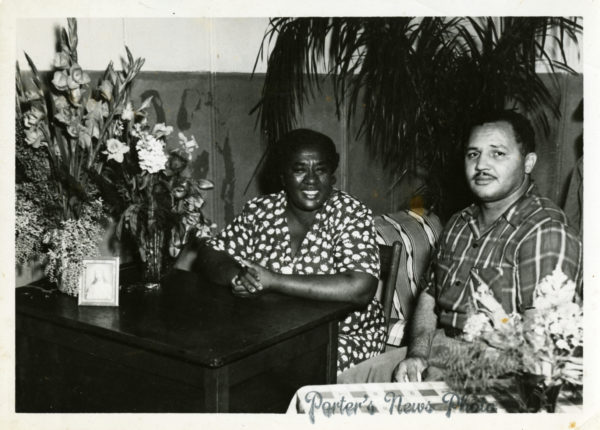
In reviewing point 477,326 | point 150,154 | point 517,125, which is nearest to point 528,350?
point 477,326

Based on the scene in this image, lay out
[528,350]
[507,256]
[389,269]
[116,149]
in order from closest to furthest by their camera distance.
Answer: [528,350]
[507,256]
[116,149]
[389,269]

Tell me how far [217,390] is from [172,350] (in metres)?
0.16

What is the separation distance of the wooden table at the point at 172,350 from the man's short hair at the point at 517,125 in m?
0.76

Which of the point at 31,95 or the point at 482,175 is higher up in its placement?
the point at 31,95

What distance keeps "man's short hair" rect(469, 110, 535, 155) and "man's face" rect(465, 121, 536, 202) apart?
0.01 m

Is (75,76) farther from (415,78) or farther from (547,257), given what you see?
(547,257)

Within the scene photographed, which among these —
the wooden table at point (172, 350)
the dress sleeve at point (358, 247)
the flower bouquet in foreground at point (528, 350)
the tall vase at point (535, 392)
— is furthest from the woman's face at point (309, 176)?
the tall vase at point (535, 392)

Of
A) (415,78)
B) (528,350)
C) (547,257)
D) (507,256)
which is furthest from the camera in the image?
(415,78)

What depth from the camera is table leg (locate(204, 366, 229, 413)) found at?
1532 millimetres

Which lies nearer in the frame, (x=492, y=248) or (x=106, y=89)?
(x=492, y=248)

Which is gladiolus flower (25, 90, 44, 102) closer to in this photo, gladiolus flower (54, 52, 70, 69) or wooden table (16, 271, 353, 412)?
gladiolus flower (54, 52, 70, 69)

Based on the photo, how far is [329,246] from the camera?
89.0 inches

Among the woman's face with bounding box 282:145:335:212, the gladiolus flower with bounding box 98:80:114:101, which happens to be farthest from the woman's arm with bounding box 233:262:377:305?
the gladiolus flower with bounding box 98:80:114:101

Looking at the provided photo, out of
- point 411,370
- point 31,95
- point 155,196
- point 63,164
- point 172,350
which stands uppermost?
point 31,95
